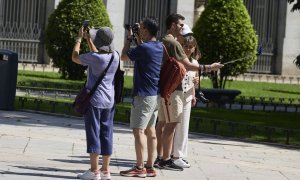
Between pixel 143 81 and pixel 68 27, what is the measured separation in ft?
68.7

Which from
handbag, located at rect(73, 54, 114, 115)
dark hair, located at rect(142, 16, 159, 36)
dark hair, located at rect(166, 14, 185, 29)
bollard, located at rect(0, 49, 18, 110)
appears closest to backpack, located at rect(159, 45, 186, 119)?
dark hair, located at rect(166, 14, 185, 29)

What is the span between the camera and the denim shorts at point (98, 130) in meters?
11.3

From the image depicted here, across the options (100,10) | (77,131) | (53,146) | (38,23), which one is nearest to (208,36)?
(100,10)

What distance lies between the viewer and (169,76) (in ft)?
40.8

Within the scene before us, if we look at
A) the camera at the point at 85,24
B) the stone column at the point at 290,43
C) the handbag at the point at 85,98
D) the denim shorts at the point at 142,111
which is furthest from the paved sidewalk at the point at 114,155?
the stone column at the point at 290,43

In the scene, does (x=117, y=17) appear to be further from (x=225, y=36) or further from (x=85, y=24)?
(x=85, y=24)

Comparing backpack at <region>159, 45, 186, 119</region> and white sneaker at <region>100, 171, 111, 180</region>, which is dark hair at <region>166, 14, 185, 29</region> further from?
white sneaker at <region>100, 171, 111, 180</region>

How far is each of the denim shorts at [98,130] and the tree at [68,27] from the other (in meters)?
20.9

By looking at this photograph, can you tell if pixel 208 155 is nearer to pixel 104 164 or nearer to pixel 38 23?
pixel 104 164

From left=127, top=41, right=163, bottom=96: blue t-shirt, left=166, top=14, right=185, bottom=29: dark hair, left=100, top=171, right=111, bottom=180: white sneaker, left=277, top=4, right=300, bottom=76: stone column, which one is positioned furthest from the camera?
left=277, top=4, right=300, bottom=76: stone column

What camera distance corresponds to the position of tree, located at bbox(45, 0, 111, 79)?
32625 mm

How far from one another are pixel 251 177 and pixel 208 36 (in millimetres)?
18453

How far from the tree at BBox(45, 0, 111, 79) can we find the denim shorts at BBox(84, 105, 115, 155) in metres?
20.9

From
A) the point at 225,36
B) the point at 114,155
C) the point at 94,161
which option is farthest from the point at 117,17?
the point at 94,161
